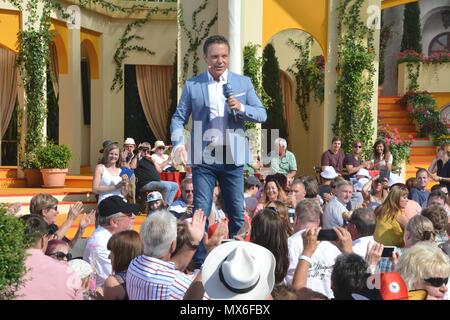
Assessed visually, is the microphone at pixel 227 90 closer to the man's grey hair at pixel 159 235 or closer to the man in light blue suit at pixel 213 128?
the man in light blue suit at pixel 213 128

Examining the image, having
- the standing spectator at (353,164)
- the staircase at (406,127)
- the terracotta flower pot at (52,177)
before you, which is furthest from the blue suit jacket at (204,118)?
the staircase at (406,127)

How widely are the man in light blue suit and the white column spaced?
728 centimetres

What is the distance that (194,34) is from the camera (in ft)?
44.2

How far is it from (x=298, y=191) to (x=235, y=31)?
5777mm

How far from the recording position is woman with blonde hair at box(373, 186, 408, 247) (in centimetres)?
602

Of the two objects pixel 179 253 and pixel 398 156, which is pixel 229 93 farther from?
pixel 398 156

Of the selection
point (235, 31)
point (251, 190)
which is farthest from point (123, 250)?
Result: point (235, 31)

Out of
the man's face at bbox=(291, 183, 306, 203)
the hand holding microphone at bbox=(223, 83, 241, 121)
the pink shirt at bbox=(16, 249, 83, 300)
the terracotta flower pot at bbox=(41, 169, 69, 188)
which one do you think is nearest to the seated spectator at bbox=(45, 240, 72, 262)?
the pink shirt at bbox=(16, 249, 83, 300)

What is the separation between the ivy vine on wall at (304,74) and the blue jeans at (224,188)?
11915 millimetres

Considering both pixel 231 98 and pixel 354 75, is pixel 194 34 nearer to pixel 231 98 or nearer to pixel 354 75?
pixel 354 75

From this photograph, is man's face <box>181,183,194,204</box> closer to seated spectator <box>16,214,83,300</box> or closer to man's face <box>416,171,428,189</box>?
man's face <box>416,171,428,189</box>

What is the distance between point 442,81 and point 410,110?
5.80 feet

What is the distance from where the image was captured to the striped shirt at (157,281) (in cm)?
358
